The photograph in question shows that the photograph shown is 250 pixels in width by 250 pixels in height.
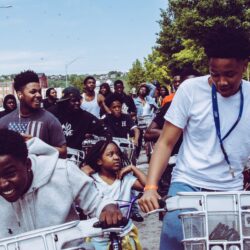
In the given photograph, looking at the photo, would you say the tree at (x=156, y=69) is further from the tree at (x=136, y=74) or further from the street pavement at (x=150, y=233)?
the street pavement at (x=150, y=233)

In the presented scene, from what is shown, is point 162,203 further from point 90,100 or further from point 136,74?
point 136,74

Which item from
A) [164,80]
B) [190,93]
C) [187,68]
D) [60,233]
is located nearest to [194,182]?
[190,93]

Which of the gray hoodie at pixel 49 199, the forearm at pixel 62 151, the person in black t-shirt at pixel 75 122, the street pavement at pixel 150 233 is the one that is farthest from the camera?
the person in black t-shirt at pixel 75 122

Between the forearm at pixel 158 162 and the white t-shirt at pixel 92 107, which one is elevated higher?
the white t-shirt at pixel 92 107

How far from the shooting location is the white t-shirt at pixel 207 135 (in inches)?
126

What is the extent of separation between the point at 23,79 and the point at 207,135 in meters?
3.35

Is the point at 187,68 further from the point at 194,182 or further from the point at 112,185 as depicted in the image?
the point at 194,182

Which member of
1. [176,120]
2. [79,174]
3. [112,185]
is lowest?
[112,185]

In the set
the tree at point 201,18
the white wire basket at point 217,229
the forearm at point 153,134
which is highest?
the tree at point 201,18

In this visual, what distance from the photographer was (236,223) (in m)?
2.44

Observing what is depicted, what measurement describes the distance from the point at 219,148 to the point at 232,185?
0.76ft

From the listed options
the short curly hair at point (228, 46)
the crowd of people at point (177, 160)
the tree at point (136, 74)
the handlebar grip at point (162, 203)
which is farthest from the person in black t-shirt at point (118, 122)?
the tree at point (136, 74)

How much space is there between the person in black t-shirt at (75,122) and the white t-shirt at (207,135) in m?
4.51

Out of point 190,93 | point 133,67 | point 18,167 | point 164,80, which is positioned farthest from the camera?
point 133,67
